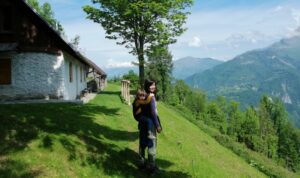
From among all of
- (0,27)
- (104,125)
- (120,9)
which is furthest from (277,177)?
(0,27)

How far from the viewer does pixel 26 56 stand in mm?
26766

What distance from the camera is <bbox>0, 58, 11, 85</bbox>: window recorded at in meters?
26.4

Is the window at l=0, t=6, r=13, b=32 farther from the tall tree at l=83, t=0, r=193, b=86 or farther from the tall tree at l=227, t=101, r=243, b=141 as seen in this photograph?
the tall tree at l=227, t=101, r=243, b=141

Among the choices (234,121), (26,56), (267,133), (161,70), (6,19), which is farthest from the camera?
(234,121)

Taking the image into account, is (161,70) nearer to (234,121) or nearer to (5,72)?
(234,121)

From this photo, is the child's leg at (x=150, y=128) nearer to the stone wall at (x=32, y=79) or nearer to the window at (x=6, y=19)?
the stone wall at (x=32, y=79)

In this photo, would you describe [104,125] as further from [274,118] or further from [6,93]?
[274,118]

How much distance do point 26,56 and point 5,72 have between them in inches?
71.2

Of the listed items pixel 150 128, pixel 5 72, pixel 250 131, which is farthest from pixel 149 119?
pixel 250 131

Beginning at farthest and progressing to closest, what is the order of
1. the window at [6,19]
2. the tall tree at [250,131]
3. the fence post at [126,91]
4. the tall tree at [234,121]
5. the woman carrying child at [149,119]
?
the tall tree at [234,121], the tall tree at [250,131], the fence post at [126,91], the window at [6,19], the woman carrying child at [149,119]

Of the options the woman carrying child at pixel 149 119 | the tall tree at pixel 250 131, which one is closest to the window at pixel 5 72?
the woman carrying child at pixel 149 119

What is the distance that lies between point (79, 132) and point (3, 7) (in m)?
15.9

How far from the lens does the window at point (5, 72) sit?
26359 mm

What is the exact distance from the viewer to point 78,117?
1891cm
